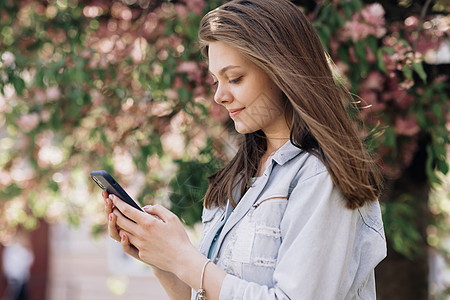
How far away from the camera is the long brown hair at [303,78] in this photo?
4.91 feet

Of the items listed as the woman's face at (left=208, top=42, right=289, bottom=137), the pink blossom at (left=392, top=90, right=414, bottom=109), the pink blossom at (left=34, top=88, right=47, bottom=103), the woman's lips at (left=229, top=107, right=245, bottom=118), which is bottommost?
the pink blossom at (left=34, top=88, right=47, bottom=103)

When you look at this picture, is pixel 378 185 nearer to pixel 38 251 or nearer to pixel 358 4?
pixel 358 4

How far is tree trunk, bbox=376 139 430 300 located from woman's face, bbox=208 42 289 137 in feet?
6.83

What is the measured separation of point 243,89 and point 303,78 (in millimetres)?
164

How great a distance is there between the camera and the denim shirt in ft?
4.59

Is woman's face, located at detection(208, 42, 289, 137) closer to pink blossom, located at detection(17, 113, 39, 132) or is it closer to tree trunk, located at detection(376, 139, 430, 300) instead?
tree trunk, located at detection(376, 139, 430, 300)

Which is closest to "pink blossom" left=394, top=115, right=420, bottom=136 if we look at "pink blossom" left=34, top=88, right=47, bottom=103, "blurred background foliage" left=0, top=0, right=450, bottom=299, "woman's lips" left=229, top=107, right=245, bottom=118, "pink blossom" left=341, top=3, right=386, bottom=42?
"blurred background foliage" left=0, top=0, right=450, bottom=299

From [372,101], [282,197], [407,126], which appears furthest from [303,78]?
[407,126]

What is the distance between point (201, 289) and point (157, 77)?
1.74 meters

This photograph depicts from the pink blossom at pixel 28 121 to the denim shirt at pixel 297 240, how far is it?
2432 mm

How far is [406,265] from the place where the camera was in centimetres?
366

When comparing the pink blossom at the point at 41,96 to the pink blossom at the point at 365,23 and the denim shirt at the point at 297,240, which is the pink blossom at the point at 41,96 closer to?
the pink blossom at the point at 365,23

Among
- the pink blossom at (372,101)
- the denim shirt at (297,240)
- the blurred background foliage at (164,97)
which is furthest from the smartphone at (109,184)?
the pink blossom at (372,101)

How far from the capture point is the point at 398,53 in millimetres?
2564
